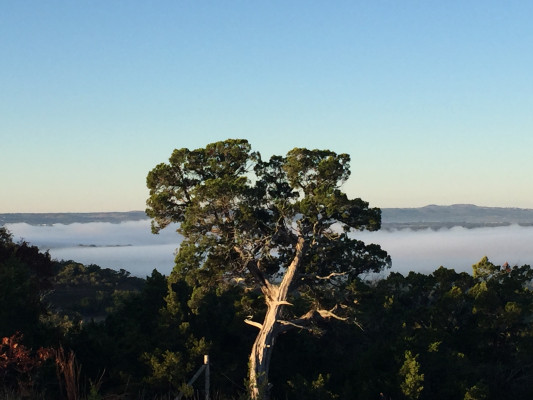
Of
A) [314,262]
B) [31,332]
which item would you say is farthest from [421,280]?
[31,332]

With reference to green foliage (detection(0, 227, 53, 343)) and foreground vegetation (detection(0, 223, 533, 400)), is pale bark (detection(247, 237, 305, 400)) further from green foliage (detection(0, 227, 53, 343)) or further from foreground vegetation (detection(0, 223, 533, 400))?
green foliage (detection(0, 227, 53, 343))

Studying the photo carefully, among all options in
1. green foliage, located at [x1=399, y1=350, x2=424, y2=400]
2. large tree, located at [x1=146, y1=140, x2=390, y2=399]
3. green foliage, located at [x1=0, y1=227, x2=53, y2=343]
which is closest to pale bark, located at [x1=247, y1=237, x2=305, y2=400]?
large tree, located at [x1=146, y1=140, x2=390, y2=399]

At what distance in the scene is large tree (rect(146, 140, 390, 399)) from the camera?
25734mm

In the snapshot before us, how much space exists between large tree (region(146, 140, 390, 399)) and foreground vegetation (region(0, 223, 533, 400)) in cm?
96

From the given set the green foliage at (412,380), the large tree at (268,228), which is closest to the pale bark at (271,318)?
the large tree at (268,228)

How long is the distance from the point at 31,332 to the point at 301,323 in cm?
1029

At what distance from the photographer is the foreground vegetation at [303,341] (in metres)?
22.2

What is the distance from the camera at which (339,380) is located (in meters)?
24.8

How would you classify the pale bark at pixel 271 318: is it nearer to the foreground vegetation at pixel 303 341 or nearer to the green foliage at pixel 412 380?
the foreground vegetation at pixel 303 341

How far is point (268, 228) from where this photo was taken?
2705cm

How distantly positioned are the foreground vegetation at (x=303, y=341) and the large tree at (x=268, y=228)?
0.96 metres

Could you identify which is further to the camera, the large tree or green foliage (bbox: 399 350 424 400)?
the large tree

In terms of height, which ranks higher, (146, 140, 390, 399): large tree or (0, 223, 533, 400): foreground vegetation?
(146, 140, 390, 399): large tree

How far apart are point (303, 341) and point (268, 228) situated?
5025 mm
